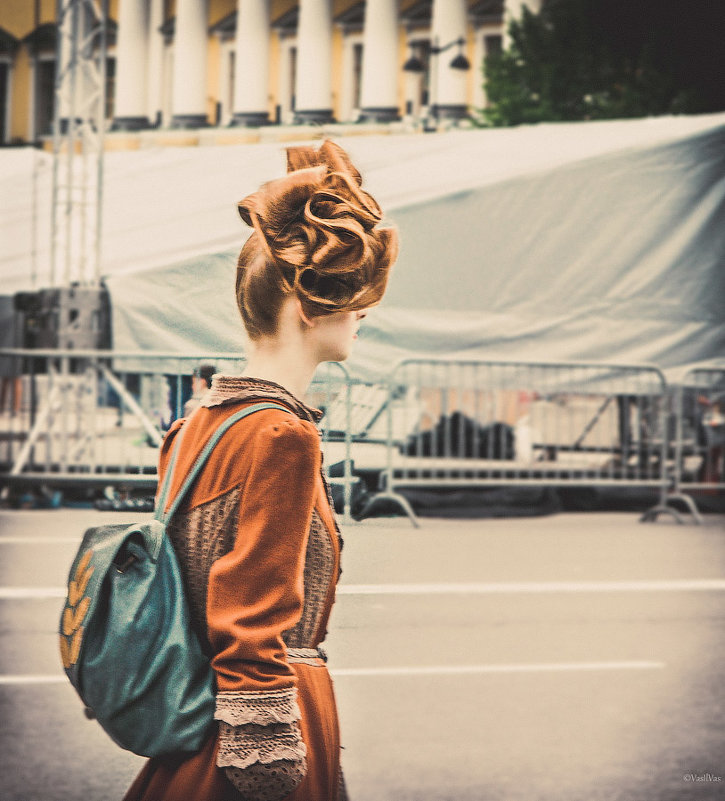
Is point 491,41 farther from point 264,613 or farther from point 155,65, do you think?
point 264,613

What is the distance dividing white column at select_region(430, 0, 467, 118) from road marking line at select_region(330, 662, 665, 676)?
84.0ft

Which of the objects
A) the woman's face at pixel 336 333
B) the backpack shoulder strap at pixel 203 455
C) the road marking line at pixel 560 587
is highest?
the woman's face at pixel 336 333

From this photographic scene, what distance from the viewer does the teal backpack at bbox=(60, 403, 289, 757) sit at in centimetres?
145

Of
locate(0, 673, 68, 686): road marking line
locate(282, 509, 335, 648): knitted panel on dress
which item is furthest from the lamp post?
locate(282, 509, 335, 648): knitted panel on dress

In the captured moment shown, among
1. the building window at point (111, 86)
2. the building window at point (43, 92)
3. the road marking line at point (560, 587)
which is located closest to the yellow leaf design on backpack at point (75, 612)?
the road marking line at point (560, 587)

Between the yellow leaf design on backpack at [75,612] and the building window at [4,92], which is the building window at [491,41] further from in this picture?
the yellow leaf design on backpack at [75,612]

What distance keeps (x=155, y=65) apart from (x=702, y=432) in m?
26.0

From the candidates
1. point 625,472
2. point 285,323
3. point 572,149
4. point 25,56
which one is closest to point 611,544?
point 625,472

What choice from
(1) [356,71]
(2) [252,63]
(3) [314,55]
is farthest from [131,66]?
(1) [356,71]

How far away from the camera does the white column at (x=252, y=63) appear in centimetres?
3256

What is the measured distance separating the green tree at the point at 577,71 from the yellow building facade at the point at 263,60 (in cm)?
510

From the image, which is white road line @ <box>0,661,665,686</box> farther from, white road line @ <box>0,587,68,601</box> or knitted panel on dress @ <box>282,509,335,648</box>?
knitted panel on dress @ <box>282,509,335,648</box>

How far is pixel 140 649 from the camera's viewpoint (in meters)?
1.45

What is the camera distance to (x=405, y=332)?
10625 mm
